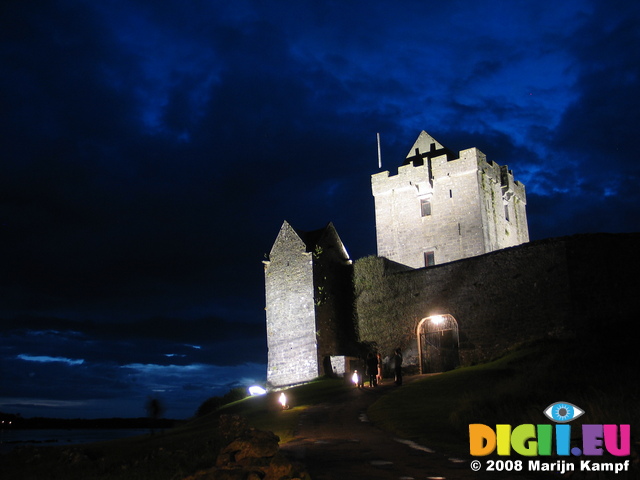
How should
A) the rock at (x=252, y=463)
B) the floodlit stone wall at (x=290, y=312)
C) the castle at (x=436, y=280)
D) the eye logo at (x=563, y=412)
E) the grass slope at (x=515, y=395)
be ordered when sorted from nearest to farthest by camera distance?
the rock at (x=252, y=463)
the eye logo at (x=563, y=412)
the grass slope at (x=515, y=395)
the castle at (x=436, y=280)
the floodlit stone wall at (x=290, y=312)

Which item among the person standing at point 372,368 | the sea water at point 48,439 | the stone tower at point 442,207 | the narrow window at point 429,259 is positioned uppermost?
the stone tower at point 442,207

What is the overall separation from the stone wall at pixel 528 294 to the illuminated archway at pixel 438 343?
0.41 m

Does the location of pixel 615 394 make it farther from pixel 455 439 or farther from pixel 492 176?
pixel 492 176

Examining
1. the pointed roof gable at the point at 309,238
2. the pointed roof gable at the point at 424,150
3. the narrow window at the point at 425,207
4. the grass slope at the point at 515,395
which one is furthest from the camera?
the pointed roof gable at the point at 424,150

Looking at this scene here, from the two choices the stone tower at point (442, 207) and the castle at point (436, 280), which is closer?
the castle at point (436, 280)

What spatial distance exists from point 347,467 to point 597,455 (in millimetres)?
3931

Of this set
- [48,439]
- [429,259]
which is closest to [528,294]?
[429,259]

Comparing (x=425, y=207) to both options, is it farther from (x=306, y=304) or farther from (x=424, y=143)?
(x=306, y=304)

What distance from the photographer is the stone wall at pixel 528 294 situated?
2416cm

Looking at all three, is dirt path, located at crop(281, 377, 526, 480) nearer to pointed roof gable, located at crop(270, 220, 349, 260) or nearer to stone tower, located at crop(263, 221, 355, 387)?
stone tower, located at crop(263, 221, 355, 387)

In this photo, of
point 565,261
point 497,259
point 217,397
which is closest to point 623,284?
point 565,261

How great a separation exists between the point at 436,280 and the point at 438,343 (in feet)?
9.65

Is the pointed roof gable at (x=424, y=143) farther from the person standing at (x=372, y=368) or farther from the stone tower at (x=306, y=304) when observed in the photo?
the person standing at (x=372, y=368)

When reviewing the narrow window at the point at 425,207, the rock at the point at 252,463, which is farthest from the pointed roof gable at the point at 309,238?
the rock at the point at 252,463
